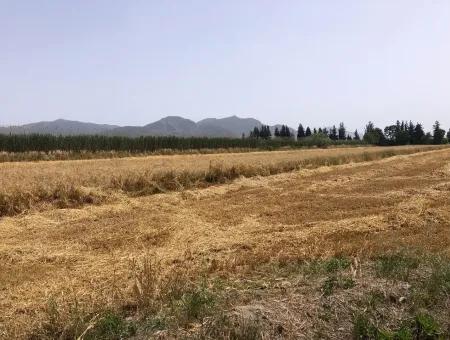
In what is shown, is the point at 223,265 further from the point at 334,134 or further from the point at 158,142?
the point at 334,134

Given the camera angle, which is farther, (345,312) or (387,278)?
(387,278)

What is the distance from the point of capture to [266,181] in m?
20.2

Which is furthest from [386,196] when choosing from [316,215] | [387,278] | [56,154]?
[56,154]

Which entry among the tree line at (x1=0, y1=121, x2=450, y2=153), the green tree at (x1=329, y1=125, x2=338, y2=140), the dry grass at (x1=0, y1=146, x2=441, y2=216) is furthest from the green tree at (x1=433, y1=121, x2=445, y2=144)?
the dry grass at (x1=0, y1=146, x2=441, y2=216)

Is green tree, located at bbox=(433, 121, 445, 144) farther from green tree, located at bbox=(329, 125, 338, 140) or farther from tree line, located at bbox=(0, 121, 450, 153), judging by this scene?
green tree, located at bbox=(329, 125, 338, 140)

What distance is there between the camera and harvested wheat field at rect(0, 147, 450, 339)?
14.8 feet

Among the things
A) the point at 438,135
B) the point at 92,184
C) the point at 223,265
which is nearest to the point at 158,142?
the point at 92,184

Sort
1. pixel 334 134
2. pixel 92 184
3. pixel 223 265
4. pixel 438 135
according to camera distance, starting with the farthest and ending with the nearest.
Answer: pixel 334 134 < pixel 438 135 < pixel 92 184 < pixel 223 265

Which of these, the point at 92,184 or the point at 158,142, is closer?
the point at 92,184

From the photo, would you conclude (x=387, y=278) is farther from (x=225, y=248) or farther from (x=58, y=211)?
(x=58, y=211)

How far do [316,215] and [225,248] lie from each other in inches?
165

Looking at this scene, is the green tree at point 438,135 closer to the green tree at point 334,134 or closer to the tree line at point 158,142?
the tree line at point 158,142

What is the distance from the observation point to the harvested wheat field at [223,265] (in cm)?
451

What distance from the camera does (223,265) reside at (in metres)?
7.24
